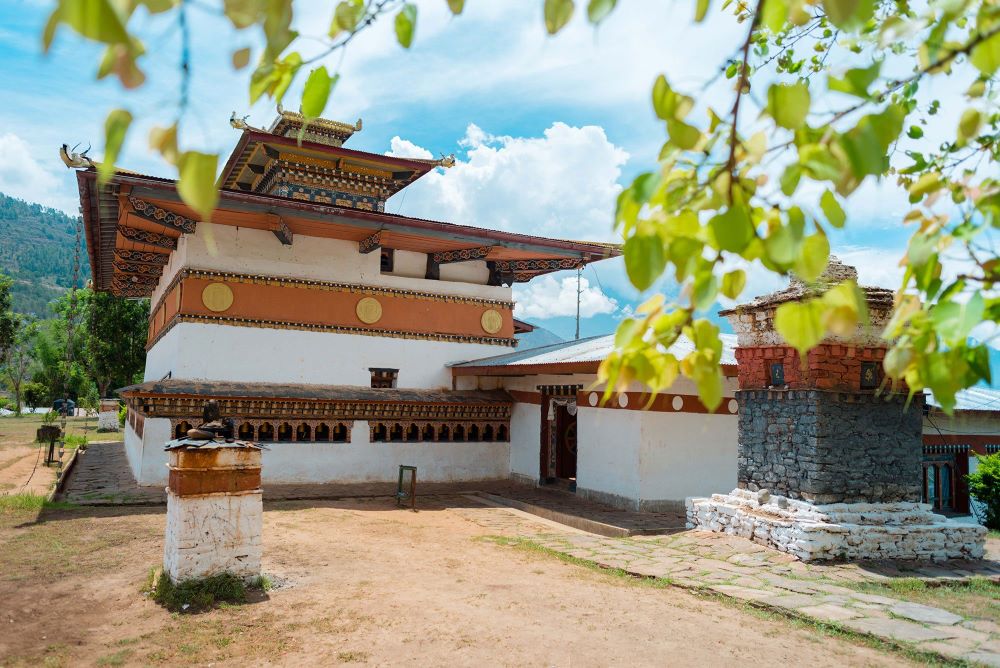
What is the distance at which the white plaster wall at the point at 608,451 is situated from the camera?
1083 cm

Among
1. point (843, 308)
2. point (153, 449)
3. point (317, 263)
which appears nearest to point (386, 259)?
point (317, 263)

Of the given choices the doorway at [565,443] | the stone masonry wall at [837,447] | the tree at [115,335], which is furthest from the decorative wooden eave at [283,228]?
the tree at [115,335]

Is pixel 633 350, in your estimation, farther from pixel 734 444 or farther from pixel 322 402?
pixel 322 402

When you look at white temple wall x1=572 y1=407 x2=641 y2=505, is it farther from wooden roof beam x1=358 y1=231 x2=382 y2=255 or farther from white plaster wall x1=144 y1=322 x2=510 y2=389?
wooden roof beam x1=358 y1=231 x2=382 y2=255

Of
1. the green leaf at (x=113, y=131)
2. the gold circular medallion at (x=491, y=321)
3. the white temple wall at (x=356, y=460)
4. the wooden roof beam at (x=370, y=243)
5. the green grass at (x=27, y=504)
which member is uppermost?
the wooden roof beam at (x=370, y=243)

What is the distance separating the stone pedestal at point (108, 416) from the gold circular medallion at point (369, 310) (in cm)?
1995

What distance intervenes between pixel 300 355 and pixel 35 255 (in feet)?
550

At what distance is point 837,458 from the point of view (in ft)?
24.7

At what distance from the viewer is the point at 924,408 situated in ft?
31.0

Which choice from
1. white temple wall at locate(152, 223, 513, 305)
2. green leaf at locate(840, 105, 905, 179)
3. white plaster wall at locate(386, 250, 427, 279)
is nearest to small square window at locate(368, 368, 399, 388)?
white temple wall at locate(152, 223, 513, 305)

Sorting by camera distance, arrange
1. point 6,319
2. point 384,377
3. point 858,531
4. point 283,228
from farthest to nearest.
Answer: point 6,319, point 384,377, point 283,228, point 858,531

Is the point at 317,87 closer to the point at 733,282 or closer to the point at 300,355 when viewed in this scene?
the point at 733,282

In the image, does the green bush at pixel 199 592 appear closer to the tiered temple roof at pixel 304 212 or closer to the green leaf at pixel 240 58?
the green leaf at pixel 240 58

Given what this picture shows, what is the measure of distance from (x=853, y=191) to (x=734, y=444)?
10.6 meters
